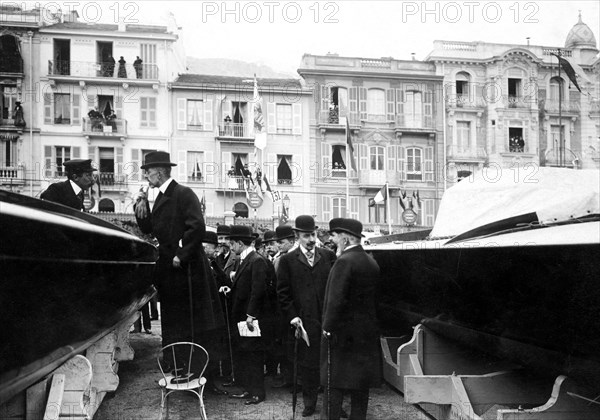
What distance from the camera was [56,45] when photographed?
28.0 meters

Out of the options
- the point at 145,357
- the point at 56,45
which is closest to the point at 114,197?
the point at 56,45

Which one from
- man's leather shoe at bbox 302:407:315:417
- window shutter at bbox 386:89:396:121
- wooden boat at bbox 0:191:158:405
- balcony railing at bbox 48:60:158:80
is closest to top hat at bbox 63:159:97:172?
wooden boat at bbox 0:191:158:405

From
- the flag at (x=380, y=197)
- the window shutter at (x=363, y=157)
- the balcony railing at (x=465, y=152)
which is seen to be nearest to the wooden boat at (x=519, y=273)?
the flag at (x=380, y=197)

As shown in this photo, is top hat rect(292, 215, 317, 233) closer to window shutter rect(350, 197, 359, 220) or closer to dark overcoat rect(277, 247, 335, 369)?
dark overcoat rect(277, 247, 335, 369)

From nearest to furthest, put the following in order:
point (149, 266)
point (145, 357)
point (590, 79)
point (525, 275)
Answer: point (525, 275) < point (149, 266) < point (145, 357) < point (590, 79)

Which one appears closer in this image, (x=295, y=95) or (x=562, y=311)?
(x=562, y=311)

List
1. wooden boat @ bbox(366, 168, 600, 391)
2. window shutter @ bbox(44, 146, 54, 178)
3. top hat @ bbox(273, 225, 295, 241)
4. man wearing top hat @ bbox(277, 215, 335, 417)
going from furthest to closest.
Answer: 1. window shutter @ bbox(44, 146, 54, 178)
2. top hat @ bbox(273, 225, 295, 241)
3. man wearing top hat @ bbox(277, 215, 335, 417)
4. wooden boat @ bbox(366, 168, 600, 391)

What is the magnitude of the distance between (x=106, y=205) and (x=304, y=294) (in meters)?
24.2

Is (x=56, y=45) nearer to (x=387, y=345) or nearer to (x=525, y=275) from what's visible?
(x=387, y=345)

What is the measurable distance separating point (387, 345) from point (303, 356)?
5.54 ft

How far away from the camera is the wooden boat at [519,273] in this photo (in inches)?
145

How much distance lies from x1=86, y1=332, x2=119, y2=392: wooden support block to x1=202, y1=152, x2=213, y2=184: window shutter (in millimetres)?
23658

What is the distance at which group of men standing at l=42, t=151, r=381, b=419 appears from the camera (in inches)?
166

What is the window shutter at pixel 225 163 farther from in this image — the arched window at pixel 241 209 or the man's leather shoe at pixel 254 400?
the man's leather shoe at pixel 254 400
